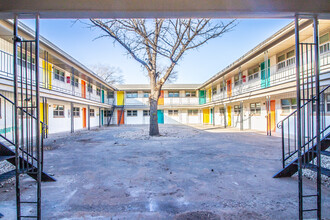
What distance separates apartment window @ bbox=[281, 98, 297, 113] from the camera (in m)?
11.5

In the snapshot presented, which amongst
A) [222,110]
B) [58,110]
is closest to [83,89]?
[58,110]

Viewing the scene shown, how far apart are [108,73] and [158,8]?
40354 mm

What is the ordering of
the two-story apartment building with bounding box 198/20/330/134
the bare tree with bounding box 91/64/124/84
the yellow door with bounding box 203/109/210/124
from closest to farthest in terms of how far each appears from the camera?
the two-story apartment building with bounding box 198/20/330/134 < the yellow door with bounding box 203/109/210/124 < the bare tree with bounding box 91/64/124/84

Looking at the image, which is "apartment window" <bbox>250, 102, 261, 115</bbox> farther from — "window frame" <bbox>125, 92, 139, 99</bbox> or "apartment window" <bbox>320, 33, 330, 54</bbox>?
"window frame" <bbox>125, 92, 139, 99</bbox>

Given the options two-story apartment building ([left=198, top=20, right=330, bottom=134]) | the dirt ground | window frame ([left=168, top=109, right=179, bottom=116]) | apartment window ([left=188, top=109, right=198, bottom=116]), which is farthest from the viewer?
apartment window ([left=188, top=109, right=198, bottom=116])

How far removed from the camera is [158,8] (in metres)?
2.42

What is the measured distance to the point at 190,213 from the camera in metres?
2.63

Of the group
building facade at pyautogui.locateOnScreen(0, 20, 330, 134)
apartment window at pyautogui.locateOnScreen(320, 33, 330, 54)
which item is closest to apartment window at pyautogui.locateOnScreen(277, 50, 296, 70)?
building facade at pyautogui.locateOnScreen(0, 20, 330, 134)

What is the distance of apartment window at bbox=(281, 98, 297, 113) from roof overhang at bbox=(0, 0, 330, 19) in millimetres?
10842

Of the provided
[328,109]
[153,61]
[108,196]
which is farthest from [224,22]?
[108,196]

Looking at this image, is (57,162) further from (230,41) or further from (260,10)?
(230,41)

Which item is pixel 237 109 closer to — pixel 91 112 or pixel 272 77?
pixel 272 77

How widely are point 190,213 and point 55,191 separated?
2.62 meters

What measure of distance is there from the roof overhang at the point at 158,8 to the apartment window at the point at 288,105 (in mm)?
10842
